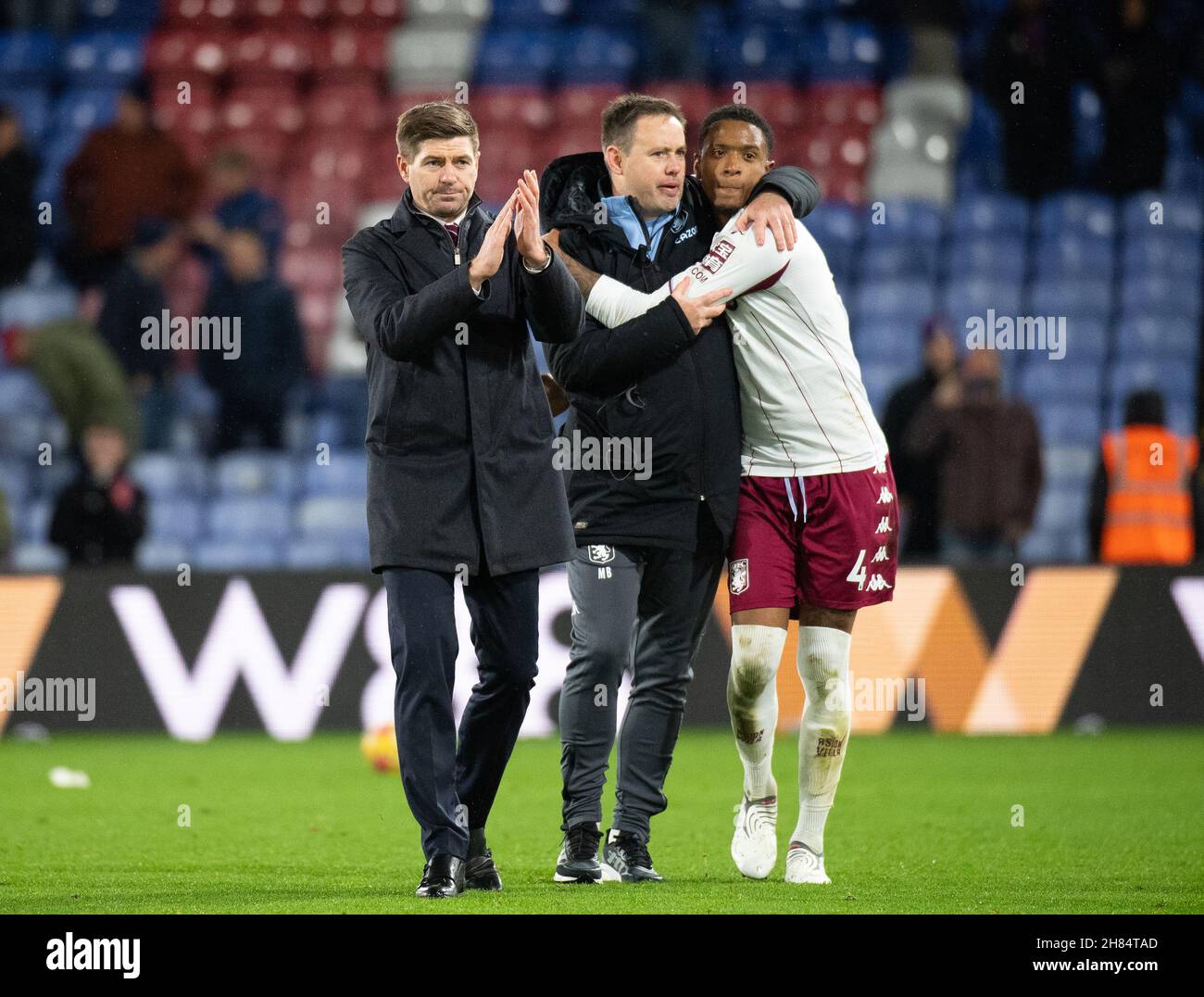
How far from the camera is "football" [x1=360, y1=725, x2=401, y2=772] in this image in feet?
27.2

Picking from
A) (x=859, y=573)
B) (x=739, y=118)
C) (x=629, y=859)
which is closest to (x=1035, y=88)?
(x=739, y=118)

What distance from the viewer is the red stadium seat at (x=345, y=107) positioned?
46.2ft

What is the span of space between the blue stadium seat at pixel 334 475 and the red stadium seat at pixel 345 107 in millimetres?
3216

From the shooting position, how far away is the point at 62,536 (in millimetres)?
10836

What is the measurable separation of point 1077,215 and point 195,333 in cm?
625

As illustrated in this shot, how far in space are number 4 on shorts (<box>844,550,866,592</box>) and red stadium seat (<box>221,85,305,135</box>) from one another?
32.6 feet

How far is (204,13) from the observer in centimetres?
1462

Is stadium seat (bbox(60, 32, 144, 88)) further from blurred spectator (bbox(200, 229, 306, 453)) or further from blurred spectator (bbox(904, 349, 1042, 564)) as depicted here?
blurred spectator (bbox(904, 349, 1042, 564))

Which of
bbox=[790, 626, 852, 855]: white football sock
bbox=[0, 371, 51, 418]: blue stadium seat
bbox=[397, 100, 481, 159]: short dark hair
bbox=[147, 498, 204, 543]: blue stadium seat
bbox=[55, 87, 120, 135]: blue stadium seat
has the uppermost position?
bbox=[55, 87, 120, 135]: blue stadium seat

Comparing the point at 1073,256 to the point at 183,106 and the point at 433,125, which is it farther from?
the point at 433,125

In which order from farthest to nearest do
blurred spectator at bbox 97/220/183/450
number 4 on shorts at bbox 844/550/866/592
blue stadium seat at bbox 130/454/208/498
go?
blue stadium seat at bbox 130/454/208/498 → blurred spectator at bbox 97/220/183/450 → number 4 on shorts at bbox 844/550/866/592

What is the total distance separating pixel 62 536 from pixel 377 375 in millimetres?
6609

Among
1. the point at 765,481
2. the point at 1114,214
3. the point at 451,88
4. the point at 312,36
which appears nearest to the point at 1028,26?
the point at 1114,214

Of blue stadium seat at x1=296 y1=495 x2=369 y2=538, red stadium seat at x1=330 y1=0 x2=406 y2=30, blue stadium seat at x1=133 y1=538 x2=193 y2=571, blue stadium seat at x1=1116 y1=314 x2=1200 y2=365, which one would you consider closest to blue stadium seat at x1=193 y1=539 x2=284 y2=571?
blue stadium seat at x1=133 y1=538 x2=193 y2=571
